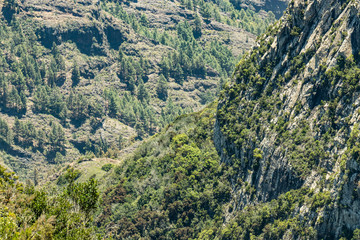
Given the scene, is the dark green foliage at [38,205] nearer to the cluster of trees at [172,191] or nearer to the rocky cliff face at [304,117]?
the rocky cliff face at [304,117]

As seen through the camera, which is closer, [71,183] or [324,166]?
[71,183]

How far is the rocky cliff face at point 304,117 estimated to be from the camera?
86.9 meters

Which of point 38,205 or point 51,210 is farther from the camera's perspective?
point 51,210

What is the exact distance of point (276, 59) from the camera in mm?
116312

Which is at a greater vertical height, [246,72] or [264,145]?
[246,72]

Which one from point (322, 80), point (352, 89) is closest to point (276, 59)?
point (322, 80)

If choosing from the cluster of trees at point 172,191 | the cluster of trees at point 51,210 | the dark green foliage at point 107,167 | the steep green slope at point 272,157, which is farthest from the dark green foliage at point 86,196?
the dark green foliage at point 107,167

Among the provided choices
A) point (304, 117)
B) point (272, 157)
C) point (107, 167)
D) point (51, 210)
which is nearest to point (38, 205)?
point (51, 210)

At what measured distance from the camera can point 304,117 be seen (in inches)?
3994

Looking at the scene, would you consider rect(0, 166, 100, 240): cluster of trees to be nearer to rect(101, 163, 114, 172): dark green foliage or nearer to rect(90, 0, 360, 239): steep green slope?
rect(90, 0, 360, 239): steep green slope

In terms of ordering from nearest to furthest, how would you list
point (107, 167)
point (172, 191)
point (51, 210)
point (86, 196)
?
point (51, 210) → point (86, 196) → point (172, 191) → point (107, 167)

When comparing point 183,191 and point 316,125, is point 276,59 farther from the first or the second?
point 183,191

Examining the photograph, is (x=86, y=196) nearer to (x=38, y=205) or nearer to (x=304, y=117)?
(x=38, y=205)

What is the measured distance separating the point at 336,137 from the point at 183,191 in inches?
1884
